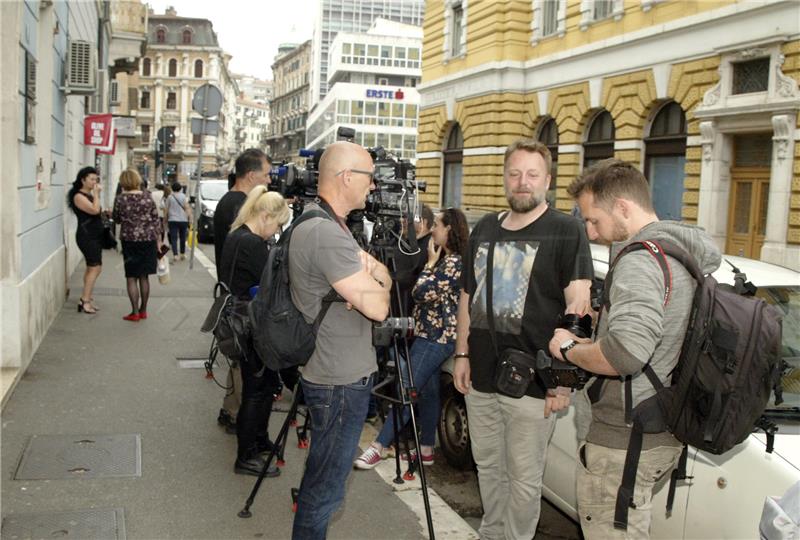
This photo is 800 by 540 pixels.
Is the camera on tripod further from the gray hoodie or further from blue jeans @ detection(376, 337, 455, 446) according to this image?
blue jeans @ detection(376, 337, 455, 446)

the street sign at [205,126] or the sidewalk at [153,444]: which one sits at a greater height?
the street sign at [205,126]

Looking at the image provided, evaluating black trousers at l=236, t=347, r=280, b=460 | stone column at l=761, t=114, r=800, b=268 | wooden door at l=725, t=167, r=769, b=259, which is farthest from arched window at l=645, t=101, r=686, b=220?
black trousers at l=236, t=347, r=280, b=460

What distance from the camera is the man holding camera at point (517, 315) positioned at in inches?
141

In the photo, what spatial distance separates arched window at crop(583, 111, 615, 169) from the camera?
22531 millimetres

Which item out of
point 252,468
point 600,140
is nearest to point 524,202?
point 252,468

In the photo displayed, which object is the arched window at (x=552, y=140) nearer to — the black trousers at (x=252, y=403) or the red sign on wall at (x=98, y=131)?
the red sign on wall at (x=98, y=131)

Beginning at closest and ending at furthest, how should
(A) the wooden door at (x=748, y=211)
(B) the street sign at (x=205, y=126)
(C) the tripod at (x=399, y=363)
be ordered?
1. (C) the tripod at (x=399, y=363)
2. (B) the street sign at (x=205, y=126)
3. (A) the wooden door at (x=748, y=211)

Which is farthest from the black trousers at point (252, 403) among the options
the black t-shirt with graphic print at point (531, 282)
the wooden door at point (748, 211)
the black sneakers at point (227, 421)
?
the wooden door at point (748, 211)

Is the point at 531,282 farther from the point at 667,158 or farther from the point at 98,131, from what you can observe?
the point at 667,158

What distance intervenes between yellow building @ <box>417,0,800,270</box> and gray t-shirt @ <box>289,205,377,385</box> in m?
14.8

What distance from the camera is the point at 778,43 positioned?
1588 centimetres

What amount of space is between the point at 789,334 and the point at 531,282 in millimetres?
1376

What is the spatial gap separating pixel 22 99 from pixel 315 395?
196 inches

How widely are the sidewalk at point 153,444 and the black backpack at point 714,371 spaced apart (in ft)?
6.19
